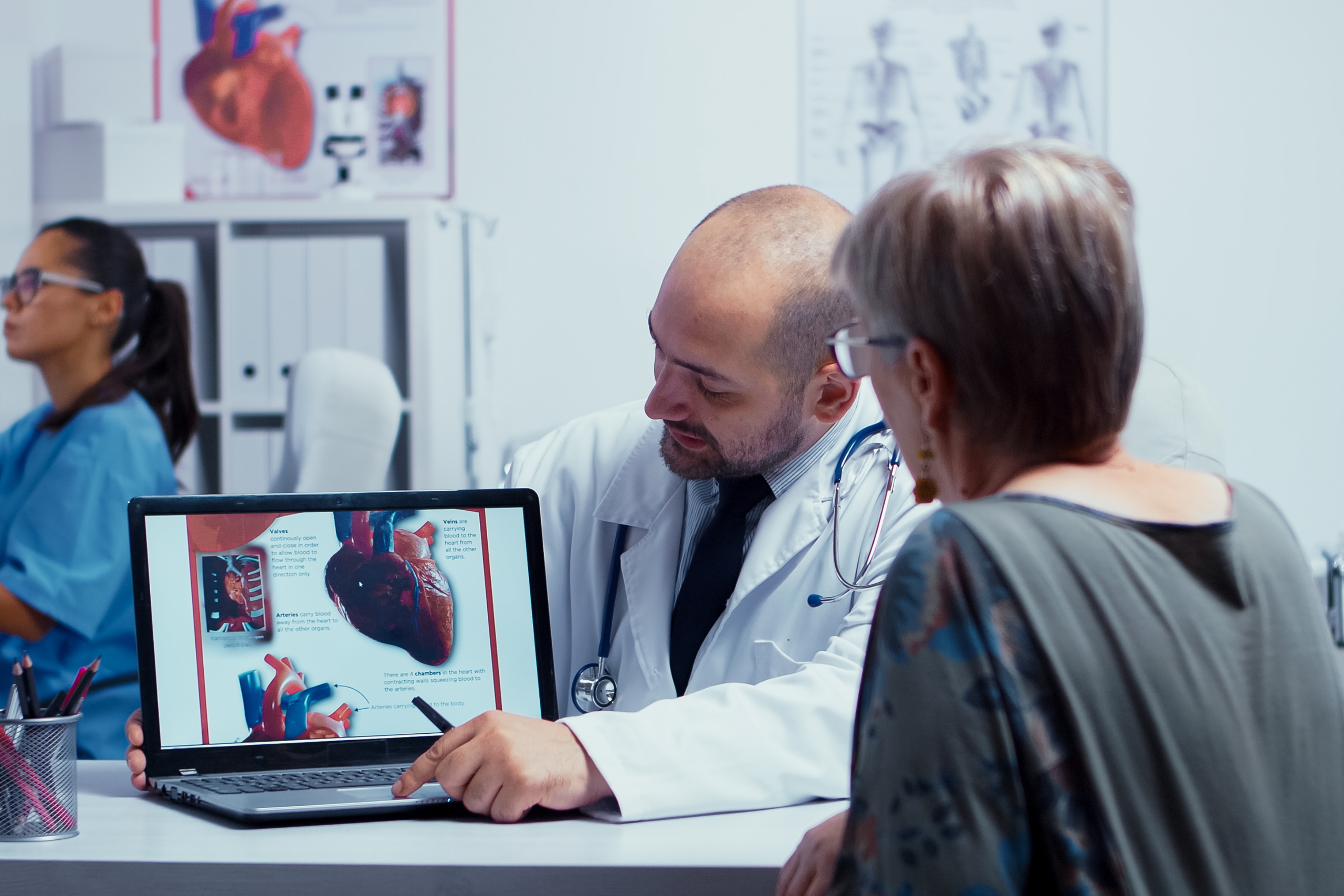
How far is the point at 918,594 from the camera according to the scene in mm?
613

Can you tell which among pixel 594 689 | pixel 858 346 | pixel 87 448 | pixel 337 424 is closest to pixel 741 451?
pixel 594 689

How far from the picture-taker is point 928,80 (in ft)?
9.74

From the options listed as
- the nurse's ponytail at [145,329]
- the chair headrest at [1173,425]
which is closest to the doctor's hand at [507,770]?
the chair headrest at [1173,425]

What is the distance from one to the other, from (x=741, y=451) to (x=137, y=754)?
69cm

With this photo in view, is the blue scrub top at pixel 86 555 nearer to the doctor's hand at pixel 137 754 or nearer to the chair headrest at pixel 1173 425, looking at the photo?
the doctor's hand at pixel 137 754

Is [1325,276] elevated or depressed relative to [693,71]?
depressed

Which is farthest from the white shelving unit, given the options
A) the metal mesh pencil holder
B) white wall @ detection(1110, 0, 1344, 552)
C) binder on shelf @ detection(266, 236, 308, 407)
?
the metal mesh pencil holder

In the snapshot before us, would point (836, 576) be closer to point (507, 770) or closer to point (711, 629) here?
point (711, 629)

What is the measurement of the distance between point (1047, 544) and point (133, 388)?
257cm

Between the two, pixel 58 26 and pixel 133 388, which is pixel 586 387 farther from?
pixel 58 26

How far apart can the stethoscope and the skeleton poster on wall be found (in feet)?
5.56

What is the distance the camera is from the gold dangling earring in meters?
0.74

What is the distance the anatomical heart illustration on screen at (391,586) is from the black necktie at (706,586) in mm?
334

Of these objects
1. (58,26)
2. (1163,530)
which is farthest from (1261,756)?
(58,26)
